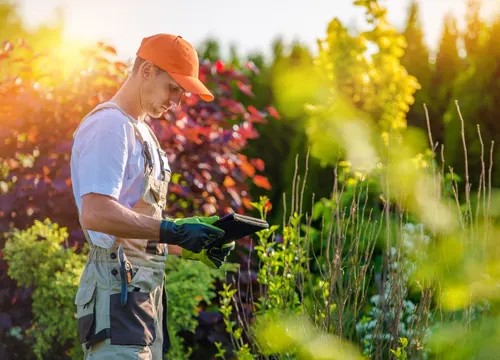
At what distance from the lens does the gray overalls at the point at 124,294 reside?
2600 millimetres

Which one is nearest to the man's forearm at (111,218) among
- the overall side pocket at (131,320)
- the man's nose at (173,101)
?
the overall side pocket at (131,320)

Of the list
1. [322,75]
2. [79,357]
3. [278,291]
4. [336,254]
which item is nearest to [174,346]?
[79,357]

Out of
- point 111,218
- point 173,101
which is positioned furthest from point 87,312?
point 173,101

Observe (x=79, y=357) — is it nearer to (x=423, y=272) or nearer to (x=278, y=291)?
(x=278, y=291)

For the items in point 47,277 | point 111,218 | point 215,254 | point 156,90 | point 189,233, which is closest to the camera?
point 111,218

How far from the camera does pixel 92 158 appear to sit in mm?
2512

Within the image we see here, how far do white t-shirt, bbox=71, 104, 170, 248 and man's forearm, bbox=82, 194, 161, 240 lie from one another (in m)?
0.03

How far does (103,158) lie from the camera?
2506 millimetres

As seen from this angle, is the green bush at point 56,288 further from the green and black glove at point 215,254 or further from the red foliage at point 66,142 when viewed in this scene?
the green and black glove at point 215,254

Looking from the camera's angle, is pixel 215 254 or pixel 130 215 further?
pixel 215 254

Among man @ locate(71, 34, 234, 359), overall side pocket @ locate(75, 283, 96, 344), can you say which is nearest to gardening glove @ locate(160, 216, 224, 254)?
man @ locate(71, 34, 234, 359)

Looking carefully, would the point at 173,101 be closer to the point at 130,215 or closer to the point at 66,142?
the point at 130,215

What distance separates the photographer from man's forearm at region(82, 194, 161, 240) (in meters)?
2.44

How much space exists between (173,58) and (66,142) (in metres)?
2.26
